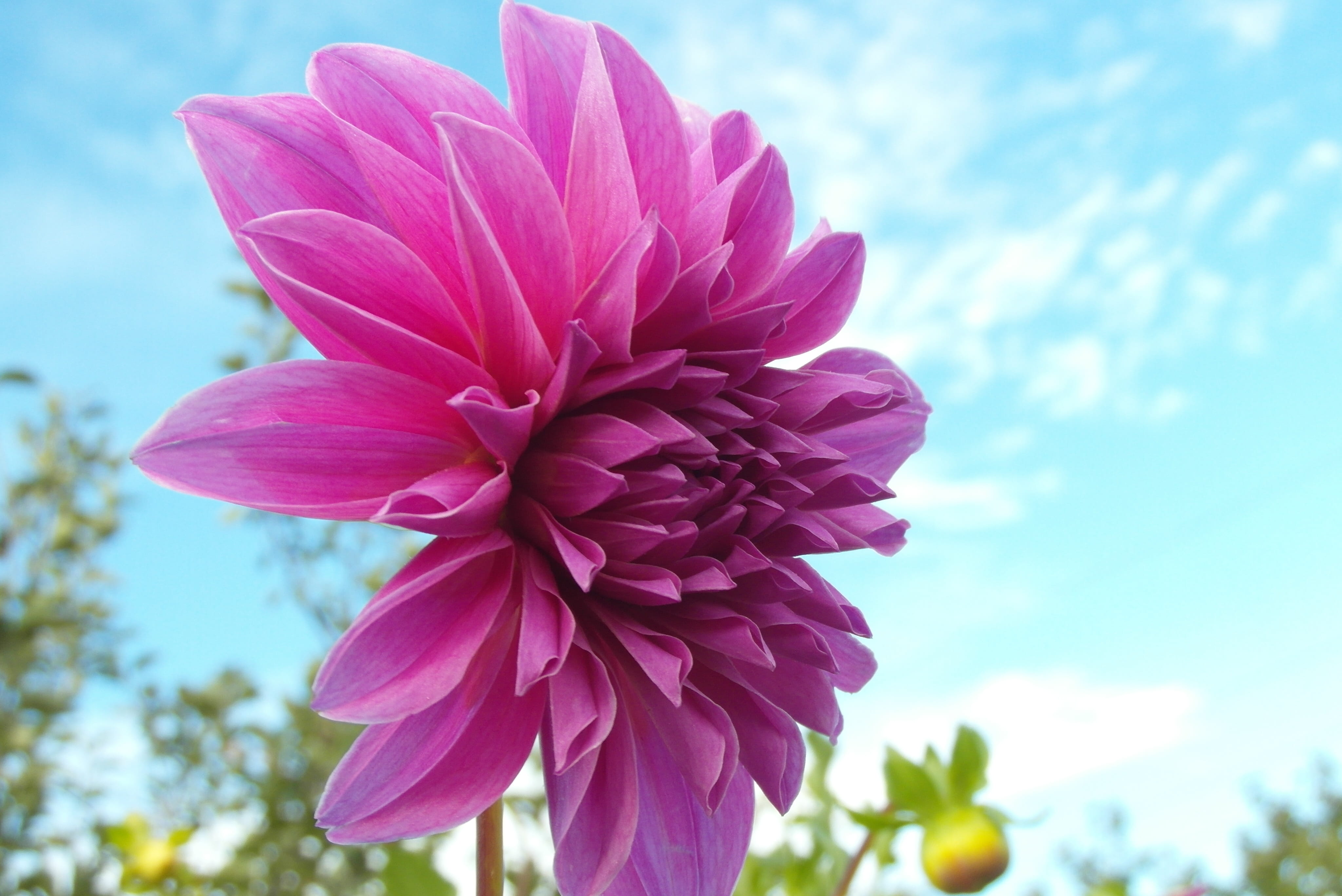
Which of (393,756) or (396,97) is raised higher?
(396,97)

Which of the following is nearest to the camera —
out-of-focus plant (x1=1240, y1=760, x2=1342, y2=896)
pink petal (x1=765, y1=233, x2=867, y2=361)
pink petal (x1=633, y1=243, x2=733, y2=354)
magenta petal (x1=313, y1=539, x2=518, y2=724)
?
magenta petal (x1=313, y1=539, x2=518, y2=724)

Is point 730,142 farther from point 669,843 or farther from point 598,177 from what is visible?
point 669,843

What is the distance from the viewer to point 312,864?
2555mm

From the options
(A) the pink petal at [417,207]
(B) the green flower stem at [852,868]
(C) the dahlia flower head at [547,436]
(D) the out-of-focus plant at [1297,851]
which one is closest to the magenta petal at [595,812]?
(C) the dahlia flower head at [547,436]

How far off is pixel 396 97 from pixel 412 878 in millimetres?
723

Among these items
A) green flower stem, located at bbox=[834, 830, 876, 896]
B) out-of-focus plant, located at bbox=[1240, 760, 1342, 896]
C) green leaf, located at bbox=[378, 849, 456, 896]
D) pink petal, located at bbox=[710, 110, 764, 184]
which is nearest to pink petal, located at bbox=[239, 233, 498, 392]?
pink petal, located at bbox=[710, 110, 764, 184]

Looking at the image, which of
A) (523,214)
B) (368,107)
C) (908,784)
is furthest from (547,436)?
(908,784)

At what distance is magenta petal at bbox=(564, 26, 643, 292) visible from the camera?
2.58 ft

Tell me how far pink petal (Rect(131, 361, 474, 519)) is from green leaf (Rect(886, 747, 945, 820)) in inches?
42.5

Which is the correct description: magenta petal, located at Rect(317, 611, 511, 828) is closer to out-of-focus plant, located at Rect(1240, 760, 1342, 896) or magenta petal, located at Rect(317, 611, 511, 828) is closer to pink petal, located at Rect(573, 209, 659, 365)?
pink petal, located at Rect(573, 209, 659, 365)

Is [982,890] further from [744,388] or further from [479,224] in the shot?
[479,224]

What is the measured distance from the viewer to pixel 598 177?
793 millimetres

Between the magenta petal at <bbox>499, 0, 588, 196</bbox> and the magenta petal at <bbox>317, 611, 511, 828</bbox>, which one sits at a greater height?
the magenta petal at <bbox>499, 0, 588, 196</bbox>

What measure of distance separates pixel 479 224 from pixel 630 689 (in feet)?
1.27
